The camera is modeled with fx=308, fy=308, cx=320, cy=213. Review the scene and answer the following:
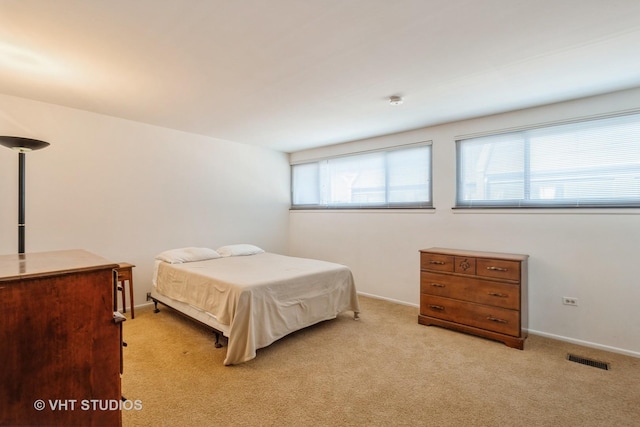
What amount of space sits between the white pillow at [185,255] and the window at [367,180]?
81.9 inches

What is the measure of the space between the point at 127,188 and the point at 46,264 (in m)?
2.78

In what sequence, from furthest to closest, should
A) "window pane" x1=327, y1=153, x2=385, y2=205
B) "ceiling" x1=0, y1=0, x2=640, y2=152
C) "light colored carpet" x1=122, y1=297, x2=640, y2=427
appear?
1. "window pane" x1=327, y1=153, x2=385, y2=205
2. "light colored carpet" x1=122, y1=297, x2=640, y2=427
3. "ceiling" x1=0, y1=0, x2=640, y2=152

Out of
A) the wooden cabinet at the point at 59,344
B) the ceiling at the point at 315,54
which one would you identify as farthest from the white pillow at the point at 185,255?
the wooden cabinet at the point at 59,344

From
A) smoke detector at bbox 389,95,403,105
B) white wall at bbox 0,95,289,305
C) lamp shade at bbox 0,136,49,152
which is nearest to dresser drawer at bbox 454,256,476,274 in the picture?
smoke detector at bbox 389,95,403,105

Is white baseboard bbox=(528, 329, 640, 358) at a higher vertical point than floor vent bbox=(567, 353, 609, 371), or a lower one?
higher

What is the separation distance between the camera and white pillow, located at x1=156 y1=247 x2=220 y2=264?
3702 millimetres

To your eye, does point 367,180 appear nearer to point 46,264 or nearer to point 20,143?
point 20,143

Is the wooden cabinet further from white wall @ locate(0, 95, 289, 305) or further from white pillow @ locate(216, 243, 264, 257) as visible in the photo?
white pillow @ locate(216, 243, 264, 257)

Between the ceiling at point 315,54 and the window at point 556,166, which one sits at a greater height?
the ceiling at point 315,54

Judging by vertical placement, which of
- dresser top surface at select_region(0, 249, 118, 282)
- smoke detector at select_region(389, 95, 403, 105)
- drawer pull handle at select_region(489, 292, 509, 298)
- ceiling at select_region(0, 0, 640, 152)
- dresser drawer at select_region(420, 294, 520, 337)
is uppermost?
ceiling at select_region(0, 0, 640, 152)

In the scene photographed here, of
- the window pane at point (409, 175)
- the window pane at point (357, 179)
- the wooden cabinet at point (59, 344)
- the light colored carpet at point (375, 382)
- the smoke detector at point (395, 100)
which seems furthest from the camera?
the window pane at point (357, 179)

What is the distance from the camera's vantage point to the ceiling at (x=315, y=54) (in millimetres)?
1737

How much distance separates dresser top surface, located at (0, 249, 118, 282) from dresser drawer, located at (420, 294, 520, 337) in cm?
306

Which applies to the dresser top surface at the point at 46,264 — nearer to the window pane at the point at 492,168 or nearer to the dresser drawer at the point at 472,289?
the dresser drawer at the point at 472,289
